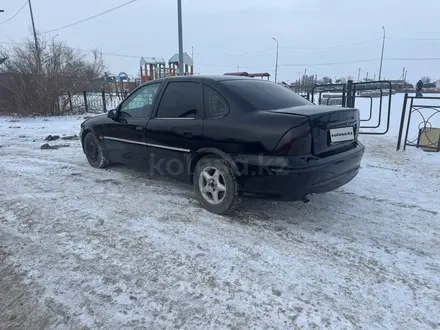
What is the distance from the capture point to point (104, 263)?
103 inches

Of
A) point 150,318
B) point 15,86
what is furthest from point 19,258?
point 15,86

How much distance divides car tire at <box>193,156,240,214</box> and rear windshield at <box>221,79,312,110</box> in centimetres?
76

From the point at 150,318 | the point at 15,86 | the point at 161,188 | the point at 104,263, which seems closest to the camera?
the point at 150,318

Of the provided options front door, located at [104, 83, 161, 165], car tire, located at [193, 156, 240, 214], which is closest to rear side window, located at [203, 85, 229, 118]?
car tire, located at [193, 156, 240, 214]

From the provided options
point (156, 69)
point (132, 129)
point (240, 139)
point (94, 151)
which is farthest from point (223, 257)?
point (156, 69)

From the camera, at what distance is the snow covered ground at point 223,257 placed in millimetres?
2076

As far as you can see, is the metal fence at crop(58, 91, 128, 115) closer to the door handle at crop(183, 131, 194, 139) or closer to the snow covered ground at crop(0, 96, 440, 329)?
Result: the snow covered ground at crop(0, 96, 440, 329)

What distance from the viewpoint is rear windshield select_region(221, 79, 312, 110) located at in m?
3.41

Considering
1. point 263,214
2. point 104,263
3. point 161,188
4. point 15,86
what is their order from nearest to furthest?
point 104,263
point 263,214
point 161,188
point 15,86

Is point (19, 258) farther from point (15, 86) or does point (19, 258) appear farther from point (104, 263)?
point (15, 86)

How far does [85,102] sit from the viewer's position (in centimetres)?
1692

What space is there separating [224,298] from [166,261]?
26.8 inches

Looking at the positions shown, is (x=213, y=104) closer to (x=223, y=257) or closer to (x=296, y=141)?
(x=296, y=141)

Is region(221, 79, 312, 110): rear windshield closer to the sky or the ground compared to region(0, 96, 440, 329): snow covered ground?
closer to the sky
